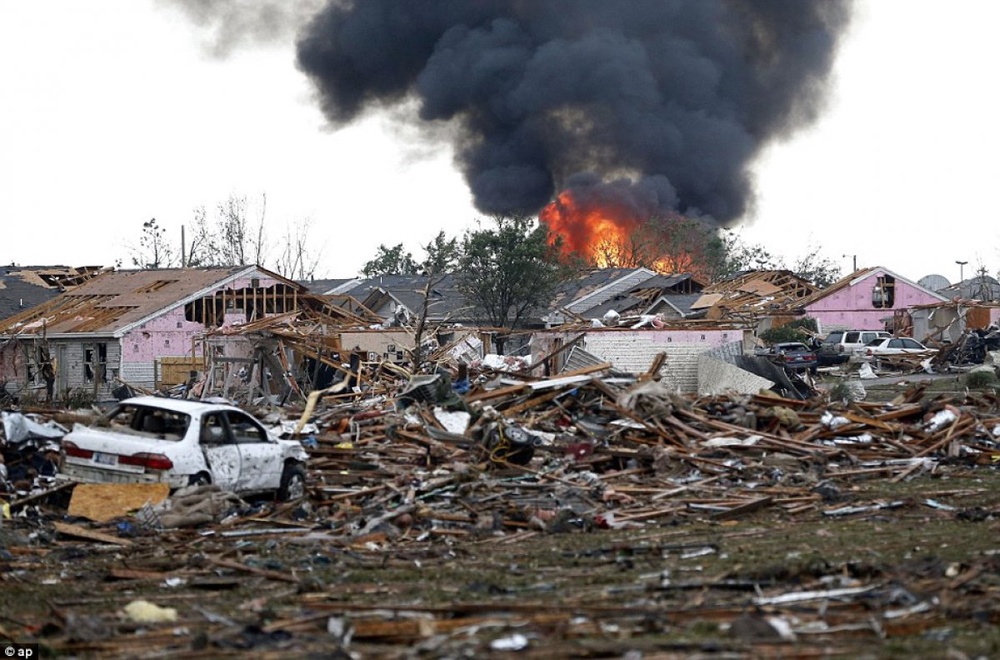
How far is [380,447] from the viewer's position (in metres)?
19.2

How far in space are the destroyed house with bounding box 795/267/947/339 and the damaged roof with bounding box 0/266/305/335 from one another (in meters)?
25.9

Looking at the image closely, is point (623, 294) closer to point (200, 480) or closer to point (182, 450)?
point (200, 480)

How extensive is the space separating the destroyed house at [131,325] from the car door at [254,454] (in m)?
29.0

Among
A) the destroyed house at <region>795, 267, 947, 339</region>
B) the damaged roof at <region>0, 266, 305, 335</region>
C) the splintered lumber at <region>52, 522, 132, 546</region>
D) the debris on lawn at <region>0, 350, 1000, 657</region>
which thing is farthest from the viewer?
the destroyed house at <region>795, 267, 947, 339</region>

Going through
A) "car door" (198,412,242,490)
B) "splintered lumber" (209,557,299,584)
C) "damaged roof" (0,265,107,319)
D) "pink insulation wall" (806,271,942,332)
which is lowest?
"splintered lumber" (209,557,299,584)

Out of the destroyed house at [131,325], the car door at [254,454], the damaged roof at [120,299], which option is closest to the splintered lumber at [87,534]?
the car door at [254,454]

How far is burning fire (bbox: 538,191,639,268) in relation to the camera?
79750 millimetres

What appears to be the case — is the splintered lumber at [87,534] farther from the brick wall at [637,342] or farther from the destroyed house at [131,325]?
the destroyed house at [131,325]

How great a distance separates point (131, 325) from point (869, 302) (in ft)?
119

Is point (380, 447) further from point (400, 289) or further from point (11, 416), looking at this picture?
point (400, 289)

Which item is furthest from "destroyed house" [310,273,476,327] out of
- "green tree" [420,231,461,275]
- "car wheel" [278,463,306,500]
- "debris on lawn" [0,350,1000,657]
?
"car wheel" [278,463,306,500]

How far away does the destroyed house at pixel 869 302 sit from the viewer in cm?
6009

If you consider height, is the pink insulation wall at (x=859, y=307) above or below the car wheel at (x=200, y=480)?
above

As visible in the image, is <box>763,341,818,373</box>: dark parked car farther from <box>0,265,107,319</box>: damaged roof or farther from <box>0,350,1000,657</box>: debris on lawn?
<box>0,265,107,319</box>: damaged roof
